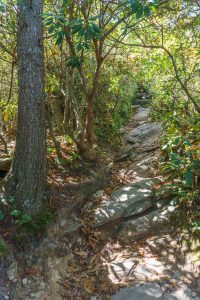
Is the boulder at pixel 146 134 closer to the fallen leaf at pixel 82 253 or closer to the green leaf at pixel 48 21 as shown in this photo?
the fallen leaf at pixel 82 253

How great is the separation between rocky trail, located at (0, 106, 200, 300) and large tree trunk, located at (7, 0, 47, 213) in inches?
27.1

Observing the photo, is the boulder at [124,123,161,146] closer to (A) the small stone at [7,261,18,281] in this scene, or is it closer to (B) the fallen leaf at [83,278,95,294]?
(B) the fallen leaf at [83,278,95,294]

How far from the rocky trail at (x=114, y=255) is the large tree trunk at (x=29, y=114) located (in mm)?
688

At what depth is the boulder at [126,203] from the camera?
14.4 feet

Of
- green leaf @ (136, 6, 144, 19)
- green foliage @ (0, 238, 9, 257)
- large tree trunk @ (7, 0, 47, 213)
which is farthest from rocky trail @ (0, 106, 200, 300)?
green leaf @ (136, 6, 144, 19)

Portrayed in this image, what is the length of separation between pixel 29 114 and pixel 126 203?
220 cm

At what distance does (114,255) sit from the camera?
3.85 m

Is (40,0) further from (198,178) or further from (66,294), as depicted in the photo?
(66,294)

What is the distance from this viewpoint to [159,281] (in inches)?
131

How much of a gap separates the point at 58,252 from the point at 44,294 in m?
0.61

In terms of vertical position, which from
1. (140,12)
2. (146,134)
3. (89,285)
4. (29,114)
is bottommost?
(89,285)

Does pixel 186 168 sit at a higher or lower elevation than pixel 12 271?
higher

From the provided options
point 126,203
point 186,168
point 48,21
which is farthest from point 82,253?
point 48,21

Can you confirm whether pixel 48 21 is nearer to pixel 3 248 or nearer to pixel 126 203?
pixel 3 248
